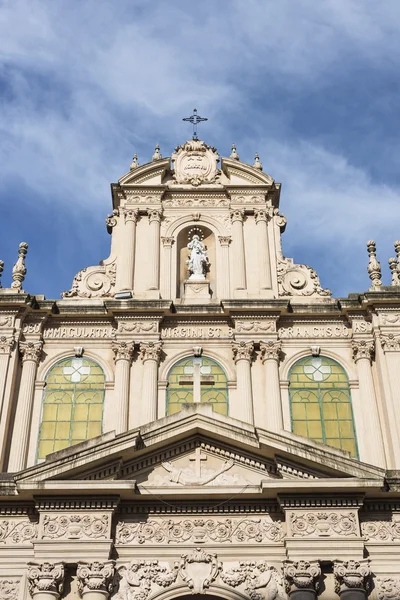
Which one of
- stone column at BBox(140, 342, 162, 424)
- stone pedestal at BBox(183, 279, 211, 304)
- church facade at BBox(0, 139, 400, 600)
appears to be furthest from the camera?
stone pedestal at BBox(183, 279, 211, 304)

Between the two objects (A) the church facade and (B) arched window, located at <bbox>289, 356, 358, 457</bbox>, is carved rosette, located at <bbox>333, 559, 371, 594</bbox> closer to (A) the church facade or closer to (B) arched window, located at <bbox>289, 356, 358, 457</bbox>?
(A) the church facade

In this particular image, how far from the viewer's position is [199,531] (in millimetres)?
15344

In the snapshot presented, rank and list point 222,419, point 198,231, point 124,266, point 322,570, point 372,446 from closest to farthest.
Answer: point 322,570
point 222,419
point 372,446
point 124,266
point 198,231

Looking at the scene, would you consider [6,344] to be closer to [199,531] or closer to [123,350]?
[123,350]

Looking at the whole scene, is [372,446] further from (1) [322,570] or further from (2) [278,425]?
(1) [322,570]

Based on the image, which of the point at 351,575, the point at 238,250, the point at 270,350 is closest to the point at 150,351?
the point at 270,350

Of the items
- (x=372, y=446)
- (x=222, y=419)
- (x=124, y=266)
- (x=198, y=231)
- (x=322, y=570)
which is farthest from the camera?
(x=198, y=231)

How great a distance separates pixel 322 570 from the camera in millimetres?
14789

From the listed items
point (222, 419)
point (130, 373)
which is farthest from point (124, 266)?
point (222, 419)

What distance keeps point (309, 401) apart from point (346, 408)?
92 centimetres

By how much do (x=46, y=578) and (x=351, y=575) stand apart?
5.40m

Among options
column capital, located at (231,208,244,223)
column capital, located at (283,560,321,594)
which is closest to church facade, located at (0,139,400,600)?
column capital, located at (283,560,321,594)

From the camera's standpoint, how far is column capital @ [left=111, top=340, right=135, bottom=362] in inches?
818

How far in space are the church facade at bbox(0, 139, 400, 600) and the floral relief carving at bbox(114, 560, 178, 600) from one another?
3 cm
